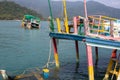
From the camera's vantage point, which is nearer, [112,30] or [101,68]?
[112,30]

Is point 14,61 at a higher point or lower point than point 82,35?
lower

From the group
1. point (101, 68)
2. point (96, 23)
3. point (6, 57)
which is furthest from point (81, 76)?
point (6, 57)

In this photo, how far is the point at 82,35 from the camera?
22844mm

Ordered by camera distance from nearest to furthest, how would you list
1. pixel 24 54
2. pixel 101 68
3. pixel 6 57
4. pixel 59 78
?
pixel 59 78 < pixel 101 68 < pixel 6 57 < pixel 24 54

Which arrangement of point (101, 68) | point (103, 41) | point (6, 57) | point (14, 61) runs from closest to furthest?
point (103, 41), point (101, 68), point (14, 61), point (6, 57)

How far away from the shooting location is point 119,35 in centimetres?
2145

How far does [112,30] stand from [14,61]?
17.0m

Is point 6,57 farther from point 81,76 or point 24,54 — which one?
point 81,76

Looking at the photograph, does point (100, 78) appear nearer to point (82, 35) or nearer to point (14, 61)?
point (82, 35)

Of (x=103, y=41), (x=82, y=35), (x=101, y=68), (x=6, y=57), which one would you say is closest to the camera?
(x=103, y=41)

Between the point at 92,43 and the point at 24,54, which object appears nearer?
the point at 92,43

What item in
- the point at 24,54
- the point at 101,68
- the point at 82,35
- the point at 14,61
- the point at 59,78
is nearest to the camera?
the point at 82,35

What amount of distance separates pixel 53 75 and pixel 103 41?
315 inches

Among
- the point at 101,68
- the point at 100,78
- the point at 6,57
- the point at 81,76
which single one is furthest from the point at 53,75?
Answer: the point at 6,57
